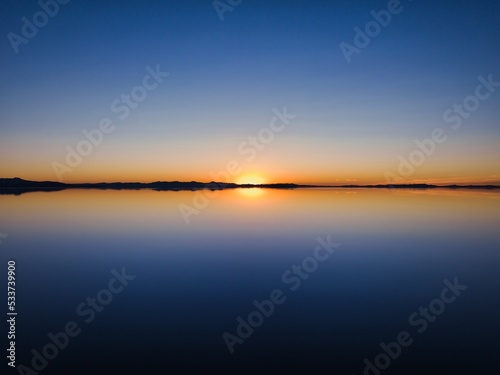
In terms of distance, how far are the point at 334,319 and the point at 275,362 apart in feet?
7.29

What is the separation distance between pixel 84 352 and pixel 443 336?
675cm

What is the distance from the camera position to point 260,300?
8672 millimetres

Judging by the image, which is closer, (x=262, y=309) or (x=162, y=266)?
(x=262, y=309)

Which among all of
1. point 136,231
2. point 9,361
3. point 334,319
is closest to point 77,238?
point 136,231

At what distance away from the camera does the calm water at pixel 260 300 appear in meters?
6.03

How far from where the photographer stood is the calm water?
19.8 feet

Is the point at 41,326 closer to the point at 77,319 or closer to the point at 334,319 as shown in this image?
the point at 77,319

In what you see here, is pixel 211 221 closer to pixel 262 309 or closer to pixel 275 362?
pixel 262 309

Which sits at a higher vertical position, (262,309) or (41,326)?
(262,309)

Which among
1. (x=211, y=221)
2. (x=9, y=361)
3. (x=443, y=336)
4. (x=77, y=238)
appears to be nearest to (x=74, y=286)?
(x=9, y=361)

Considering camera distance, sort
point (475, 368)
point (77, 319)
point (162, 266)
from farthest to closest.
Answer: point (162, 266), point (77, 319), point (475, 368)

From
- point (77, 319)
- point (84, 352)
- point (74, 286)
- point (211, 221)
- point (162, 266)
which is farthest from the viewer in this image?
point (211, 221)

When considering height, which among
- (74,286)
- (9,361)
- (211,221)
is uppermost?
(211,221)

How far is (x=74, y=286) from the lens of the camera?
975 centimetres
